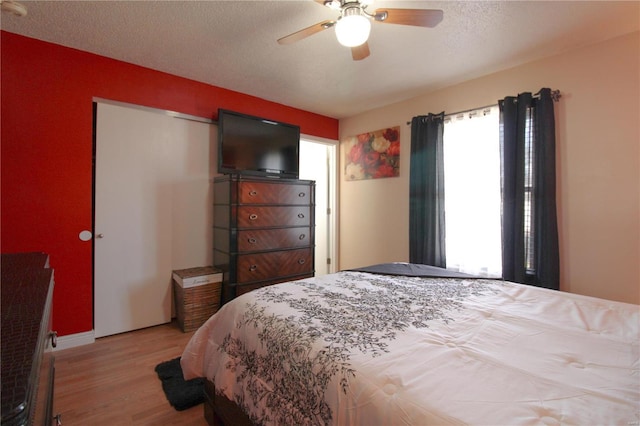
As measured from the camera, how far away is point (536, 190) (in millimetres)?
2555

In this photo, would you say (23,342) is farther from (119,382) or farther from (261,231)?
(261,231)

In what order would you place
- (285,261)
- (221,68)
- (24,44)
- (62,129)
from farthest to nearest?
(285,261) < (221,68) < (62,129) < (24,44)

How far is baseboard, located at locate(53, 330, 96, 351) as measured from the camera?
248cm

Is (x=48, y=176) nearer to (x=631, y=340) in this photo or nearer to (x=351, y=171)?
(x=351, y=171)

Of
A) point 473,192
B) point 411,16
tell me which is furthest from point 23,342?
point 473,192

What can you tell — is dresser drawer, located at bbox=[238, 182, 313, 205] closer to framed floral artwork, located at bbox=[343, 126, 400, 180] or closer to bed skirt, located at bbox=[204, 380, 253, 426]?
framed floral artwork, located at bbox=[343, 126, 400, 180]

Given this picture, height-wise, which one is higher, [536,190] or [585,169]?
[585,169]

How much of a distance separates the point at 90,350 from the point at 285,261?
1.84 meters

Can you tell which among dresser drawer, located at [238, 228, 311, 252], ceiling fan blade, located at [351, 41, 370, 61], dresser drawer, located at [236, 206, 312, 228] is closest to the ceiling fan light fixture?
ceiling fan blade, located at [351, 41, 370, 61]

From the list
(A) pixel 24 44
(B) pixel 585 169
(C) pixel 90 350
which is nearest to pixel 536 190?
(B) pixel 585 169

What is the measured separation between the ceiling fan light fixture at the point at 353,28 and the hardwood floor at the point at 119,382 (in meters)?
2.30

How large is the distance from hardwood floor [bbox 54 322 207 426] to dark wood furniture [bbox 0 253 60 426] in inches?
31.5

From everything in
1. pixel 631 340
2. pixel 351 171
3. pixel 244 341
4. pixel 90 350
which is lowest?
pixel 90 350

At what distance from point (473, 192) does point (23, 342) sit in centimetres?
328
